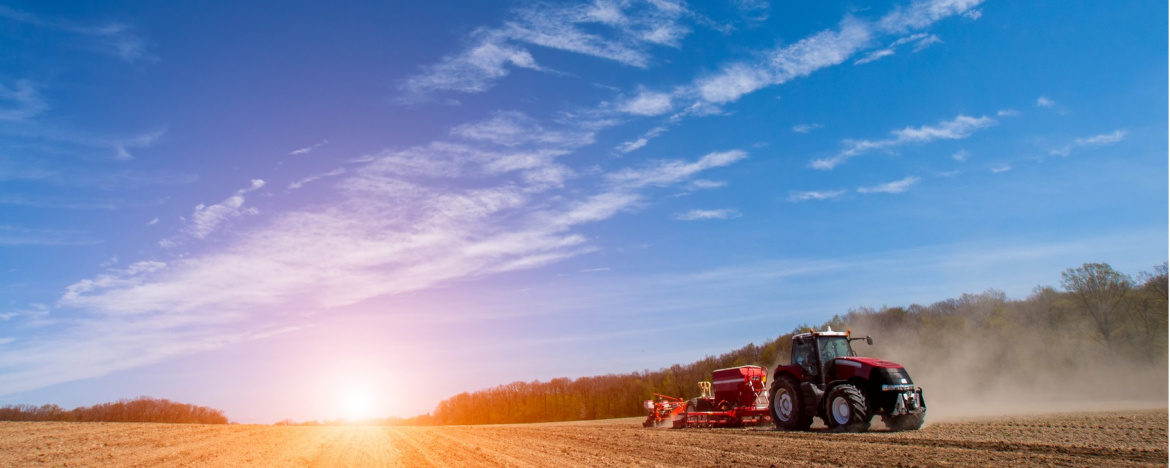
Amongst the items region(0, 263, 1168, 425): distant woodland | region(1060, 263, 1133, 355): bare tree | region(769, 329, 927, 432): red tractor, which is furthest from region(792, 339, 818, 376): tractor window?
region(1060, 263, 1133, 355): bare tree

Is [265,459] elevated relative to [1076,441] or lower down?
lower down

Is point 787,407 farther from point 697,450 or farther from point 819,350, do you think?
point 697,450

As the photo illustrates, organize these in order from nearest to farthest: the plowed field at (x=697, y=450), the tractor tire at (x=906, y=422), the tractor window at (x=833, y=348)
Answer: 1. the plowed field at (x=697, y=450)
2. the tractor tire at (x=906, y=422)
3. the tractor window at (x=833, y=348)

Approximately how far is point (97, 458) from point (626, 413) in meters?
56.2

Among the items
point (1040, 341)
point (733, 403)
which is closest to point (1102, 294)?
point (1040, 341)

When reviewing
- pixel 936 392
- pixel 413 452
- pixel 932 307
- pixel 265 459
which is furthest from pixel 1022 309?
pixel 265 459

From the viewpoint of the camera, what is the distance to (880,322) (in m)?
48.6

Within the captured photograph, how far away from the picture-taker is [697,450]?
15555mm

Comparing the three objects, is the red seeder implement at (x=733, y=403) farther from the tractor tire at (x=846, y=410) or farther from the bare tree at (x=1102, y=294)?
the bare tree at (x=1102, y=294)

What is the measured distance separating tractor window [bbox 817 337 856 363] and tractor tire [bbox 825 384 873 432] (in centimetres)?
175

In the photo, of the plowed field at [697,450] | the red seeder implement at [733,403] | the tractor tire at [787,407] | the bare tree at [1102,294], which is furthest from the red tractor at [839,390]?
the bare tree at [1102,294]

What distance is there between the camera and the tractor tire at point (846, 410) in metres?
17.4

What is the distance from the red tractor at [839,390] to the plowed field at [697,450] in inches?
29.3

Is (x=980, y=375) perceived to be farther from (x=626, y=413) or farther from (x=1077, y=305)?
(x=626, y=413)
